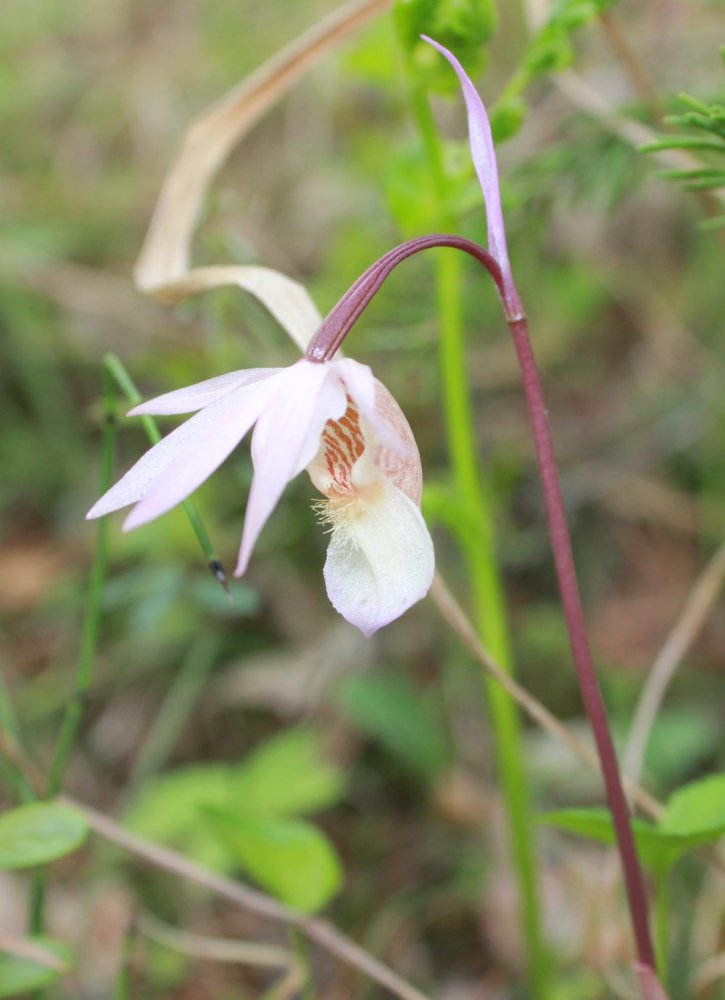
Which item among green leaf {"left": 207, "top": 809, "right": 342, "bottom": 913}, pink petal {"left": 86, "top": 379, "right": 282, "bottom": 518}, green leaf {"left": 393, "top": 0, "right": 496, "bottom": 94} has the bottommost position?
green leaf {"left": 207, "top": 809, "right": 342, "bottom": 913}

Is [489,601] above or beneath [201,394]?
beneath

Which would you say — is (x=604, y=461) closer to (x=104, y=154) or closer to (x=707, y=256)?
(x=707, y=256)

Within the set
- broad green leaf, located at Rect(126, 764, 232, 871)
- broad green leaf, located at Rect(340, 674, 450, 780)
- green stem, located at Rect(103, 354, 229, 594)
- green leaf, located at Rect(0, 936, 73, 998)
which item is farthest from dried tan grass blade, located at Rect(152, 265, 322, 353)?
broad green leaf, located at Rect(340, 674, 450, 780)

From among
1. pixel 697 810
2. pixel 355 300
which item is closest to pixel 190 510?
pixel 355 300

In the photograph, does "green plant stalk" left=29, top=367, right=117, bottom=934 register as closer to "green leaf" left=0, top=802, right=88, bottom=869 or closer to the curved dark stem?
"green leaf" left=0, top=802, right=88, bottom=869

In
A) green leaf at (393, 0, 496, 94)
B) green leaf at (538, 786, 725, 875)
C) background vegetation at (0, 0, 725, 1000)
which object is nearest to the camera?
green leaf at (538, 786, 725, 875)

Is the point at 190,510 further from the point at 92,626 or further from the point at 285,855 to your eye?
the point at 285,855
